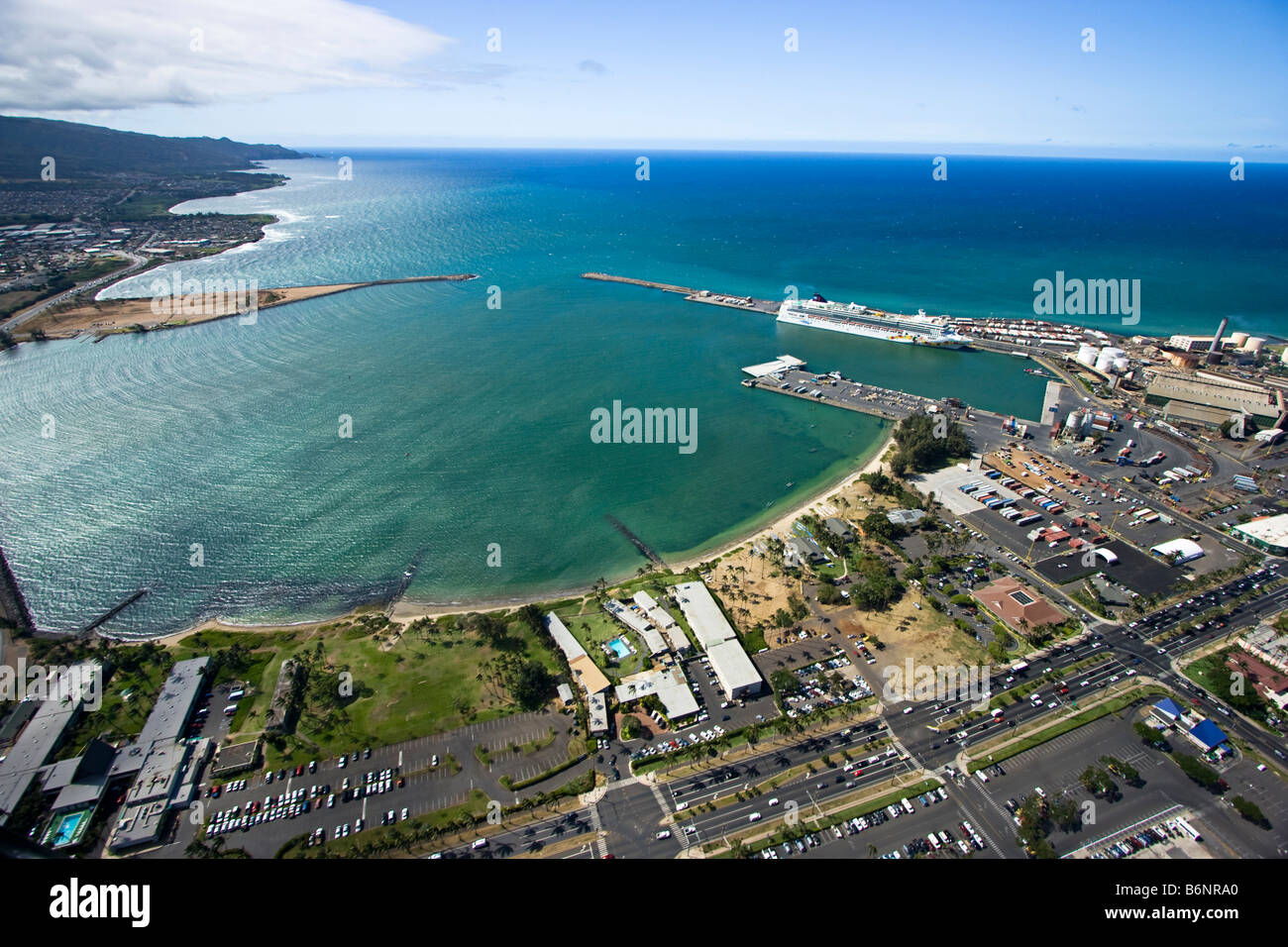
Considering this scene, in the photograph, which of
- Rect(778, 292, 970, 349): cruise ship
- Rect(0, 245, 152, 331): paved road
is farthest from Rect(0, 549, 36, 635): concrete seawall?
Rect(778, 292, 970, 349): cruise ship

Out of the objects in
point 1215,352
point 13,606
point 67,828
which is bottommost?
point 67,828

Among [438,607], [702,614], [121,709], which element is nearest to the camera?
[121,709]

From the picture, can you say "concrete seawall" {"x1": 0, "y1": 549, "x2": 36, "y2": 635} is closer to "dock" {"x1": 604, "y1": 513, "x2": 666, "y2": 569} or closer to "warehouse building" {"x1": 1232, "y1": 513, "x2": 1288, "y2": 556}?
"dock" {"x1": 604, "y1": 513, "x2": 666, "y2": 569}

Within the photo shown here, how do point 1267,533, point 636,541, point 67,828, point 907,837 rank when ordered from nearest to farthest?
1. point 907,837
2. point 67,828
3. point 1267,533
4. point 636,541

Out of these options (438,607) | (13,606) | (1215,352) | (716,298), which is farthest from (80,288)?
(1215,352)

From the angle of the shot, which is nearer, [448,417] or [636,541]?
[636,541]

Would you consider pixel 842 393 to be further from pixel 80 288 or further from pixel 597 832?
pixel 80 288

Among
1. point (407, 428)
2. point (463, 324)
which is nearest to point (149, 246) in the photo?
point (463, 324)
